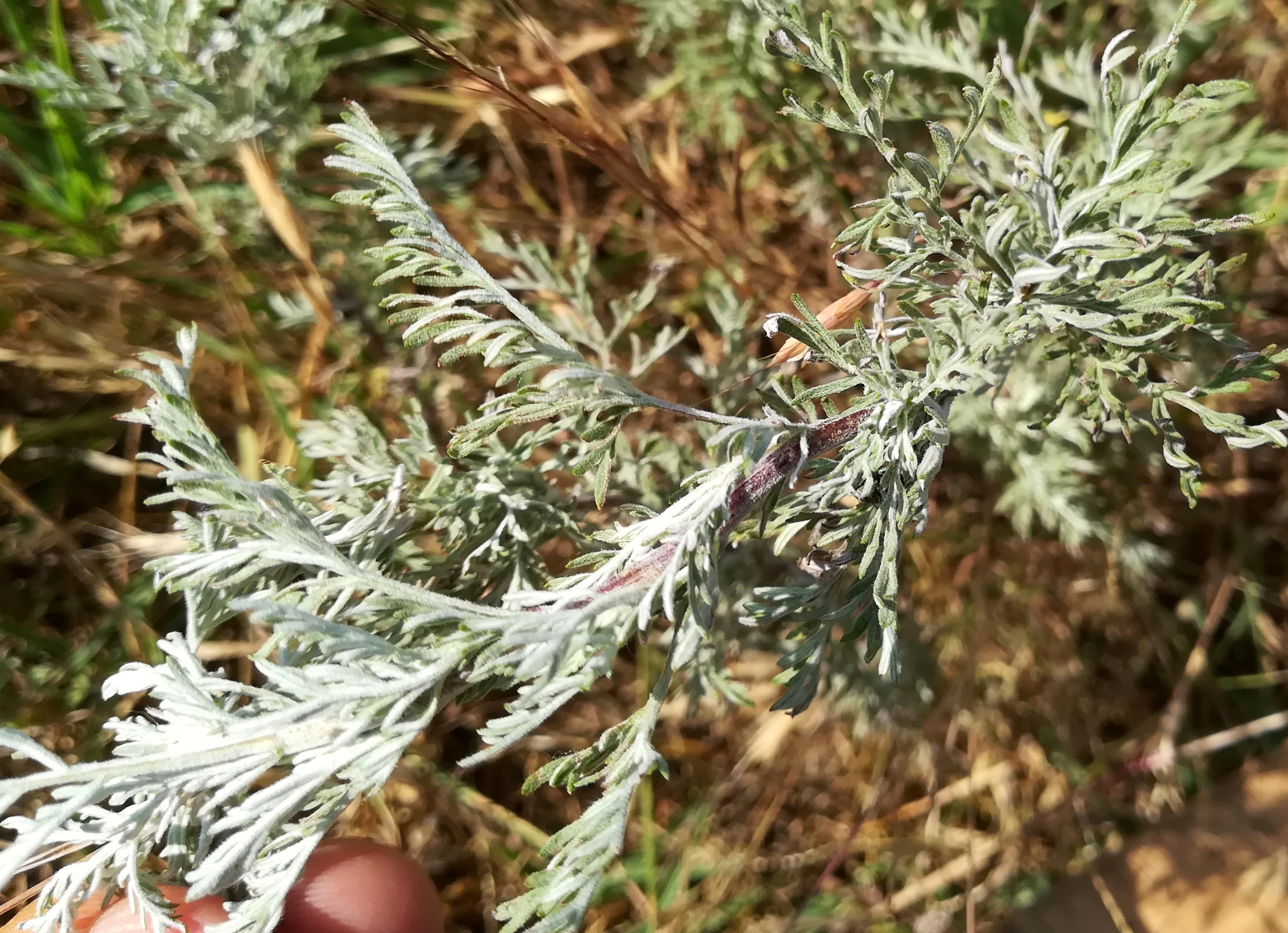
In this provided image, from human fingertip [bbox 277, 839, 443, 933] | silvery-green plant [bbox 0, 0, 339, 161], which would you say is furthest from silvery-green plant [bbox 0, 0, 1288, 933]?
silvery-green plant [bbox 0, 0, 339, 161]

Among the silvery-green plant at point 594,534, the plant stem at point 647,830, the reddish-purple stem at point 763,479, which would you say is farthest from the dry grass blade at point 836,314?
the plant stem at point 647,830

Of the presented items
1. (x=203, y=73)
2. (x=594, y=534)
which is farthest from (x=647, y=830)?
(x=203, y=73)

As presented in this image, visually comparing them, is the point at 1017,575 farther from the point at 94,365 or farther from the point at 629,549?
the point at 94,365

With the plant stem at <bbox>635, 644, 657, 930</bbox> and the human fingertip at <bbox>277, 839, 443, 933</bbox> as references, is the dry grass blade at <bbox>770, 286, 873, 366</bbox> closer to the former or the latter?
the plant stem at <bbox>635, 644, 657, 930</bbox>

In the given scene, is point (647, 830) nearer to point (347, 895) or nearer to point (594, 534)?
point (347, 895)

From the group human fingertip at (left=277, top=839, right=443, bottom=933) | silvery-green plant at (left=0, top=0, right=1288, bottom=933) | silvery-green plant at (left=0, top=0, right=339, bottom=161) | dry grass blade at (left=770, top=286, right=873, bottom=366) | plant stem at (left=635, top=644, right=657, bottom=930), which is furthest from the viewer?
plant stem at (left=635, top=644, right=657, bottom=930)

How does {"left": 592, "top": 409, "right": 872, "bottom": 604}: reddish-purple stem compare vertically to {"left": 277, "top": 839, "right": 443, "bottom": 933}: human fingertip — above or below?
above

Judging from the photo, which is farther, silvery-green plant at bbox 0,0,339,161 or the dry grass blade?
silvery-green plant at bbox 0,0,339,161
